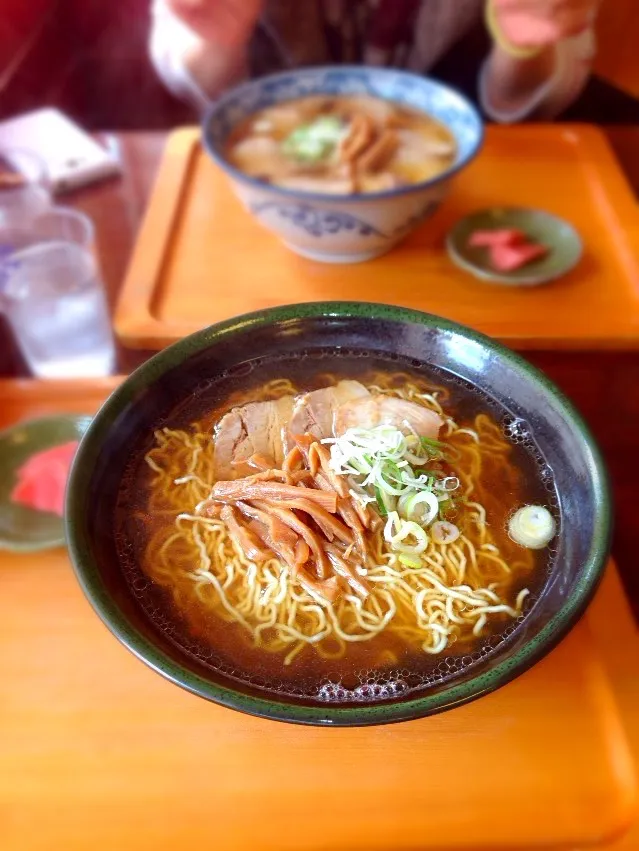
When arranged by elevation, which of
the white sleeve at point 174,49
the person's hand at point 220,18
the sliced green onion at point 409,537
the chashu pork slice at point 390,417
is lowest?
the sliced green onion at point 409,537

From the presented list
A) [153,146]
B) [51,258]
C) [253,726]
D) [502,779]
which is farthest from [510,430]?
[153,146]

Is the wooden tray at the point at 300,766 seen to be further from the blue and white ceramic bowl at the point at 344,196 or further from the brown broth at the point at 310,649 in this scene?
the blue and white ceramic bowl at the point at 344,196

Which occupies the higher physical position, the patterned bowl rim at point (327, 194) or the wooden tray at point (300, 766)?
the patterned bowl rim at point (327, 194)

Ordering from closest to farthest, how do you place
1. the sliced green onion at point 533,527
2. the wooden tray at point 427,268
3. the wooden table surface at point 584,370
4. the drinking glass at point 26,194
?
the sliced green onion at point 533,527 < the wooden table surface at point 584,370 < the wooden tray at point 427,268 < the drinking glass at point 26,194

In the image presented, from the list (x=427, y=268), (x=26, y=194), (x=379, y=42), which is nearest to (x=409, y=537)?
(x=427, y=268)

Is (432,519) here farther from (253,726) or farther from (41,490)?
(41,490)

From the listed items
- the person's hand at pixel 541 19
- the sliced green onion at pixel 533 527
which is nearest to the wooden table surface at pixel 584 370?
the sliced green onion at pixel 533 527

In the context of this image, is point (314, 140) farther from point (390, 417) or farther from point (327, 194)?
point (390, 417)

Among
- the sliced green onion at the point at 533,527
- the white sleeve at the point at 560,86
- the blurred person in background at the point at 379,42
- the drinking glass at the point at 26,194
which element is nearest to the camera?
the sliced green onion at the point at 533,527
